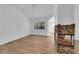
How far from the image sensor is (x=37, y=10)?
76.6 inches

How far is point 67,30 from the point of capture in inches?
78.5

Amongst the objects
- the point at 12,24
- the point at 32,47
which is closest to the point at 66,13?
the point at 32,47

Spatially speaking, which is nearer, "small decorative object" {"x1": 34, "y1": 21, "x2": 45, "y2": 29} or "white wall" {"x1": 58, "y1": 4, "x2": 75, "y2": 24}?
"white wall" {"x1": 58, "y1": 4, "x2": 75, "y2": 24}

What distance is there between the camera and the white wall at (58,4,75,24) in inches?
75.3

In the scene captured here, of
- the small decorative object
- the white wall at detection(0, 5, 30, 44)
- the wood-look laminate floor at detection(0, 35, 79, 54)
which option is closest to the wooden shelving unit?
the wood-look laminate floor at detection(0, 35, 79, 54)

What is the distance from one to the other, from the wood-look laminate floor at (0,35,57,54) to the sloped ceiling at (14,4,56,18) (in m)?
0.36

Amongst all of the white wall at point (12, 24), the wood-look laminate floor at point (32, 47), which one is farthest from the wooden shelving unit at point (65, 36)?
the white wall at point (12, 24)

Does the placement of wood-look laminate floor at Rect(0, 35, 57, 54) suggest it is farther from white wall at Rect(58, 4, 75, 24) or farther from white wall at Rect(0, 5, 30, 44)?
white wall at Rect(58, 4, 75, 24)

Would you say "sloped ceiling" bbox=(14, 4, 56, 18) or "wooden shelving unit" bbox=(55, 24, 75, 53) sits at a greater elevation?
"sloped ceiling" bbox=(14, 4, 56, 18)

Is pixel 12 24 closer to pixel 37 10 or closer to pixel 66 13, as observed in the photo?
pixel 37 10
